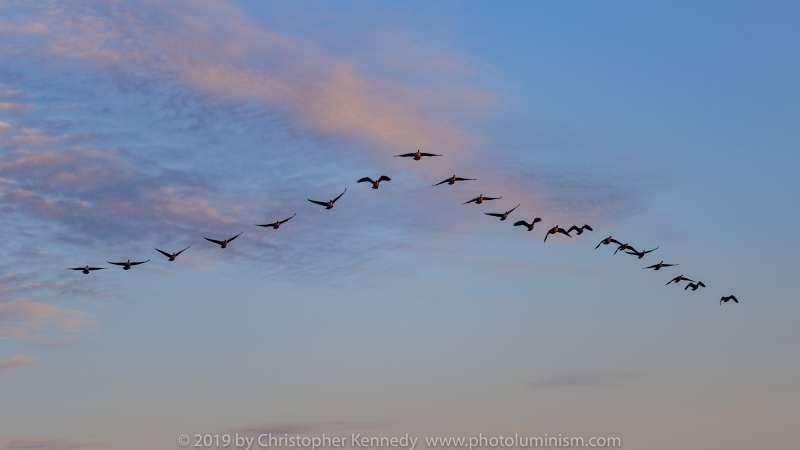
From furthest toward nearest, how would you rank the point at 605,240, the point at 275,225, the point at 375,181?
the point at 605,240 → the point at 275,225 → the point at 375,181

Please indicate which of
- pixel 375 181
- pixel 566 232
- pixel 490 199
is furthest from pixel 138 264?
pixel 566 232

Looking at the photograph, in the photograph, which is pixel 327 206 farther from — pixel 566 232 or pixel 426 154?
pixel 566 232

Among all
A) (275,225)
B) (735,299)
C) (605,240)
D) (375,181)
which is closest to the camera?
(375,181)

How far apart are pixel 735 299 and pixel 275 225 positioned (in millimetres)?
82975

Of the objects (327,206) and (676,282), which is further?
(676,282)

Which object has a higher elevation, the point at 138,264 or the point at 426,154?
the point at 426,154

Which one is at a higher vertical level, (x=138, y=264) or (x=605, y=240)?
(x=605, y=240)

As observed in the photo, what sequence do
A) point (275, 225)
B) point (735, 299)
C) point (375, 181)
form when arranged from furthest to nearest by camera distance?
point (735, 299) → point (275, 225) → point (375, 181)

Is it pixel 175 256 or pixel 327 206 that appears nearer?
pixel 327 206

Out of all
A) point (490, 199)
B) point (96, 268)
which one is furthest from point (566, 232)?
point (96, 268)

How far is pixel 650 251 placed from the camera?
173875 mm

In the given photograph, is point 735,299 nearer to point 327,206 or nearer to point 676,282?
point 676,282

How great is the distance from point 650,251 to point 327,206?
2335 inches

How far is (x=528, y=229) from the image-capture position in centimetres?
16175
